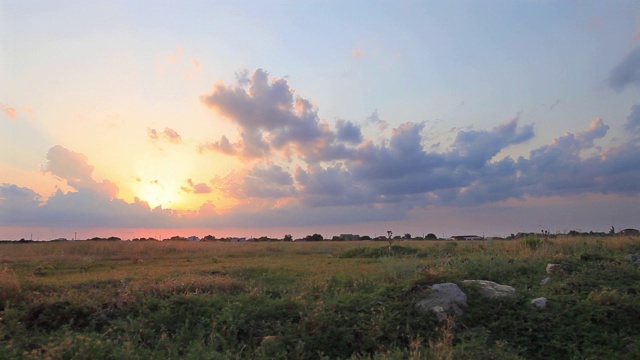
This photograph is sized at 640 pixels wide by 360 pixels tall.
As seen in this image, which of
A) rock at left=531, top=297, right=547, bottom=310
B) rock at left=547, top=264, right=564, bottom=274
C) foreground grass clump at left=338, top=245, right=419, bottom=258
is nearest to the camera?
rock at left=531, top=297, right=547, bottom=310

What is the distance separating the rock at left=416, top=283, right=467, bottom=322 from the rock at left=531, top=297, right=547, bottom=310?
142 centimetres

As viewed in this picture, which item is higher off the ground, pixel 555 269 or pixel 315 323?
pixel 555 269

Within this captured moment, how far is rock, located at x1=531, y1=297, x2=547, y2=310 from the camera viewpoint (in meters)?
9.76

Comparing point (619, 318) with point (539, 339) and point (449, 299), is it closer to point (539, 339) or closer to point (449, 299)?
point (539, 339)

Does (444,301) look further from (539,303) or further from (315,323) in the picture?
(315,323)

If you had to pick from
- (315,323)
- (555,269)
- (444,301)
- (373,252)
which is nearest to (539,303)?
(444,301)

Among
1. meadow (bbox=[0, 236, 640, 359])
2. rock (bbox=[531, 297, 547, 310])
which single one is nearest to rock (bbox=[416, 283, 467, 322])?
meadow (bbox=[0, 236, 640, 359])

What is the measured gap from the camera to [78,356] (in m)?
6.22

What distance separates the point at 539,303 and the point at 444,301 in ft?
6.71

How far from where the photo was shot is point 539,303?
9.85m

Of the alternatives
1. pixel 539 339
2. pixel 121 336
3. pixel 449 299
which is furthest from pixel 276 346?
pixel 539 339

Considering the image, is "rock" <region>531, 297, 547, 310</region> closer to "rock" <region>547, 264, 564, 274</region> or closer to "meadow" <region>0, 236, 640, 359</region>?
"meadow" <region>0, 236, 640, 359</region>

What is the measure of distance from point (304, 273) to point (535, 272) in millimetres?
7678

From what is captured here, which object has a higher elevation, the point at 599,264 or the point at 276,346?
the point at 599,264
